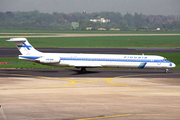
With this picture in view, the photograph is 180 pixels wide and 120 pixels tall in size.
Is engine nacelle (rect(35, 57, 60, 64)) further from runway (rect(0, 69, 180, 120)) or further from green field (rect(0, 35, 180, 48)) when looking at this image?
green field (rect(0, 35, 180, 48))

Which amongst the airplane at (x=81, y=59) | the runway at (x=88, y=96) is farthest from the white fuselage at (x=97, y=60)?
the runway at (x=88, y=96)

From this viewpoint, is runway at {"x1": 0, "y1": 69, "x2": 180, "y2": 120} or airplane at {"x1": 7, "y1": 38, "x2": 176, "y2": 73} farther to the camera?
airplane at {"x1": 7, "y1": 38, "x2": 176, "y2": 73}

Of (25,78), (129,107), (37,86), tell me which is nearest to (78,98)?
(129,107)

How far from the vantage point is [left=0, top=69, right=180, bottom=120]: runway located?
73.9ft

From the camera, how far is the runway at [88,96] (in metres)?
22.5

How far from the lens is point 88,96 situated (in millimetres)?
29062

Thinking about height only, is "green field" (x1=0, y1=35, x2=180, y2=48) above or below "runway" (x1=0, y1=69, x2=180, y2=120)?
below

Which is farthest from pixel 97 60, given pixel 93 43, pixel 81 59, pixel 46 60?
pixel 93 43

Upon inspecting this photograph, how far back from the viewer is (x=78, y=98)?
28047mm

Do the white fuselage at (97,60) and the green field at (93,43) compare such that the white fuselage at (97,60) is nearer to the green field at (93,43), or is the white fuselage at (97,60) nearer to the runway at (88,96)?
the runway at (88,96)

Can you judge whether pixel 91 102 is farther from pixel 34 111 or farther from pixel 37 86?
pixel 37 86

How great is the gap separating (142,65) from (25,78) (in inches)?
673

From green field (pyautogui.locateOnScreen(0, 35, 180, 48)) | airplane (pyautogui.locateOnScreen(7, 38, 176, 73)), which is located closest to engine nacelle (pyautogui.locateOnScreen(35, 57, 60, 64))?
airplane (pyautogui.locateOnScreen(7, 38, 176, 73))

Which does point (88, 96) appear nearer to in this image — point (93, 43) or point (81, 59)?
point (81, 59)
